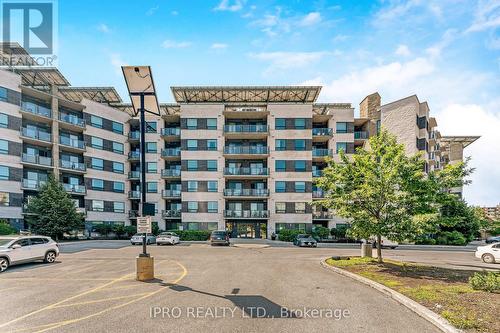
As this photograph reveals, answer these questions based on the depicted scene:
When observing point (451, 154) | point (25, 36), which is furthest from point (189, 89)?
point (451, 154)

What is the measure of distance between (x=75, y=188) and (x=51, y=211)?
6.64 m

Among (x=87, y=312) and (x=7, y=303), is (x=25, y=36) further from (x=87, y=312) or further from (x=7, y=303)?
(x=87, y=312)

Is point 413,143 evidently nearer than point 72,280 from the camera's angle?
No

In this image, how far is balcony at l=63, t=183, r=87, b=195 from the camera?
37.4 meters

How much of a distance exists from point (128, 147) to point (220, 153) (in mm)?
16338

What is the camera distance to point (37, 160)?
34.9m

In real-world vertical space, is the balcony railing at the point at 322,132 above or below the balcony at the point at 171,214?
above

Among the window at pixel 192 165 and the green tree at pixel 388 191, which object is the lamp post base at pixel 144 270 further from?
the window at pixel 192 165

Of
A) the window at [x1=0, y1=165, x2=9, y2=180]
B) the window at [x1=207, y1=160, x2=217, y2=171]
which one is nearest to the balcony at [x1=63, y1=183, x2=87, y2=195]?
the window at [x1=0, y1=165, x2=9, y2=180]

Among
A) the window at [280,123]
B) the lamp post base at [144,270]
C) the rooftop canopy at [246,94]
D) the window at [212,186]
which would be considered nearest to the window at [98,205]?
the window at [212,186]

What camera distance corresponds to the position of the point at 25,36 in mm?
25828

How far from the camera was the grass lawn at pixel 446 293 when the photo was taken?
669cm

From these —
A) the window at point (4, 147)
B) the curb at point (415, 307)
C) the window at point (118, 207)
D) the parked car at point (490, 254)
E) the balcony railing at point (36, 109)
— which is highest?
the balcony railing at point (36, 109)

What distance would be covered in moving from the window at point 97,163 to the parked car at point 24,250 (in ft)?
86.6
